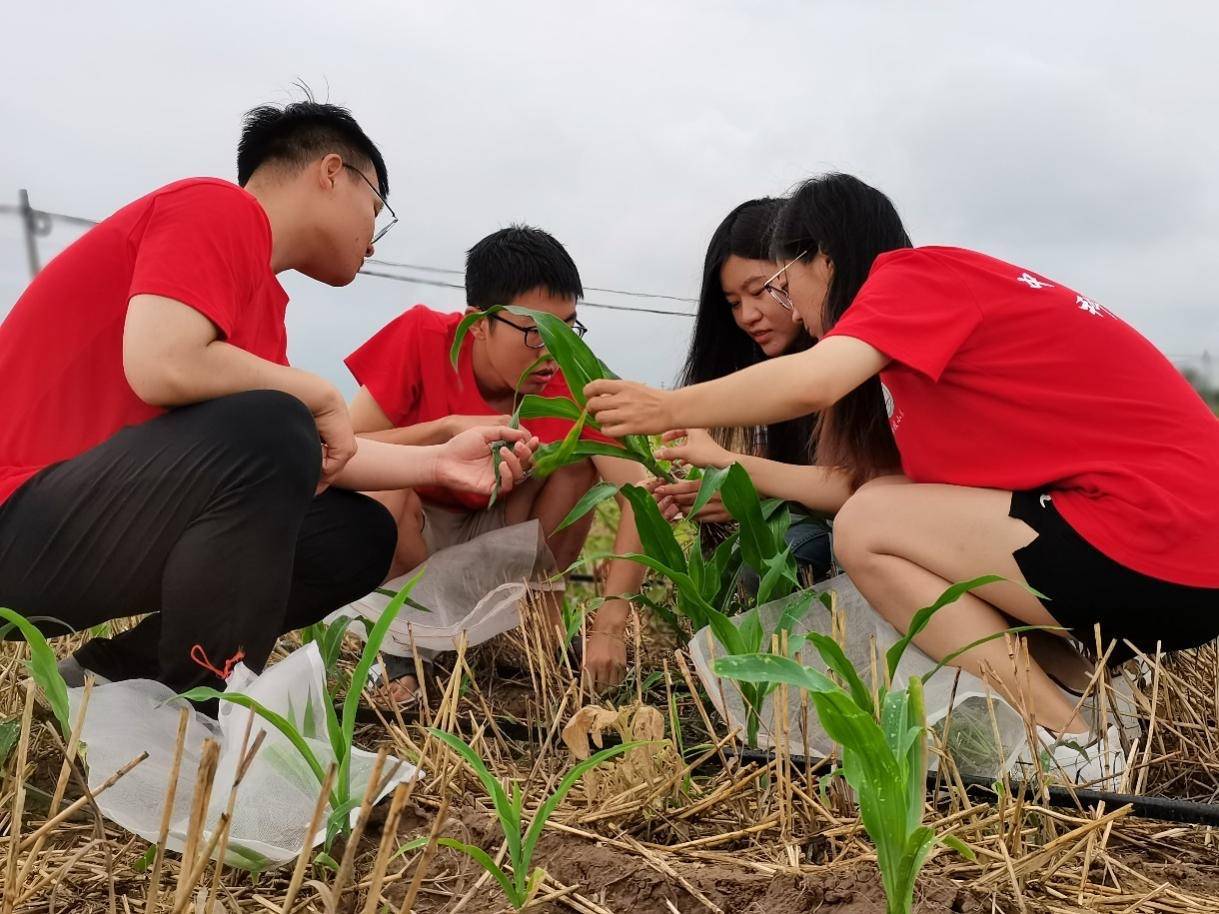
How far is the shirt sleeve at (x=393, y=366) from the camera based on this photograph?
8.04 feet

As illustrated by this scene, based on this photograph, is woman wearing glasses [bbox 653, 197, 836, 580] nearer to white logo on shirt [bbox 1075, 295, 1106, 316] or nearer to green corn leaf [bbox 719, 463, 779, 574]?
green corn leaf [bbox 719, 463, 779, 574]

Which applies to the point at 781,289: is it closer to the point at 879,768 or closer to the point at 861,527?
the point at 861,527

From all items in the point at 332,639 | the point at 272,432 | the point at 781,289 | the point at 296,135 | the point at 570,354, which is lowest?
the point at 332,639

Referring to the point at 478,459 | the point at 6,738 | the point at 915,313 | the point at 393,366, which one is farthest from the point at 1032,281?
the point at 6,738

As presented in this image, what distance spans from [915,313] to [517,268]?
986 millimetres

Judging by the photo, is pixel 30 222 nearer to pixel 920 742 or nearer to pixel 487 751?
pixel 487 751

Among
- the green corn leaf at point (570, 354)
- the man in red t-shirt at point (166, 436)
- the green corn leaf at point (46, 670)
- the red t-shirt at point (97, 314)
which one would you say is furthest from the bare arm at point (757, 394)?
the green corn leaf at point (46, 670)

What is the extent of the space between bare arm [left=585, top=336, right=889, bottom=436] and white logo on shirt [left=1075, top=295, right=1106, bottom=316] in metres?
0.38

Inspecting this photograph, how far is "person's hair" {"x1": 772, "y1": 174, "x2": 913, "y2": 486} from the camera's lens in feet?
6.57

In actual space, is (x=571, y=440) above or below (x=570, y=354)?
below

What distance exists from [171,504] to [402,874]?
64cm

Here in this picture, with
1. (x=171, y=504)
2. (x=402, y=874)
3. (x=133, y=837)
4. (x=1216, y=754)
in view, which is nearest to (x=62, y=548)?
(x=171, y=504)

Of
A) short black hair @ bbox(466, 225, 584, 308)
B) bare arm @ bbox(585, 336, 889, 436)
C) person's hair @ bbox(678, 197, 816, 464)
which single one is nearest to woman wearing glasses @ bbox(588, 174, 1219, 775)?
bare arm @ bbox(585, 336, 889, 436)

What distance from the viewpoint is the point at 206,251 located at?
1540 mm
